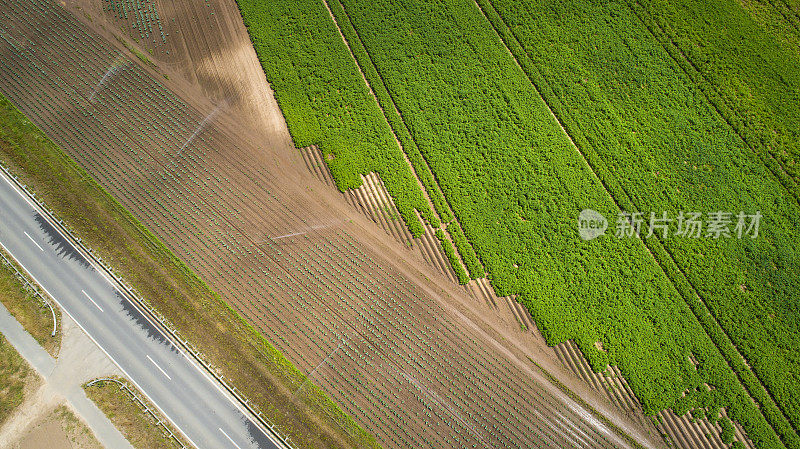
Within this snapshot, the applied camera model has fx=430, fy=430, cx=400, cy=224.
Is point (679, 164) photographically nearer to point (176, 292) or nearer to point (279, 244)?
point (279, 244)

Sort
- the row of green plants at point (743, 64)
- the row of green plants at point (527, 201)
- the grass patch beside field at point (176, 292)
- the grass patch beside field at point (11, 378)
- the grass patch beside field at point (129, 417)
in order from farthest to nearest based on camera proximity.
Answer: the row of green plants at point (743, 64) < the row of green plants at point (527, 201) < the grass patch beside field at point (176, 292) < the grass patch beside field at point (11, 378) < the grass patch beside field at point (129, 417)

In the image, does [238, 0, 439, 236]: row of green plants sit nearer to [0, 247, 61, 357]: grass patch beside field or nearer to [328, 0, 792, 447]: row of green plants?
[328, 0, 792, 447]: row of green plants

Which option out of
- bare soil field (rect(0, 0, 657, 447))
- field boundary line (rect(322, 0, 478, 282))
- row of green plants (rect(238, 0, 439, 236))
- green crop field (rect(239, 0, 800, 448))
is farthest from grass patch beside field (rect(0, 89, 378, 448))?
field boundary line (rect(322, 0, 478, 282))

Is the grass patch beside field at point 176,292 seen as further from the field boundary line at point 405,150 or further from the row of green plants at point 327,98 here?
the field boundary line at point 405,150

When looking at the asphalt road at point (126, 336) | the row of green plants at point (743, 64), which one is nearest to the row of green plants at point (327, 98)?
the asphalt road at point (126, 336)

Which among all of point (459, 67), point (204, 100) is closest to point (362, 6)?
point (459, 67)

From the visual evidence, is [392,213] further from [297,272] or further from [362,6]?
[362,6]

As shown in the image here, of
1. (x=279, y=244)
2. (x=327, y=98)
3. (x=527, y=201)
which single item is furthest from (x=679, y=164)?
(x=279, y=244)

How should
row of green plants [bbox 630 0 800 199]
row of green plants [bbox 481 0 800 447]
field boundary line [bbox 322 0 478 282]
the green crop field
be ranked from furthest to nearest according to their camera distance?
row of green plants [bbox 630 0 800 199] < field boundary line [bbox 322 0 478 282] < row of green plants [bbox 481 0 800 447] < the green crop field
